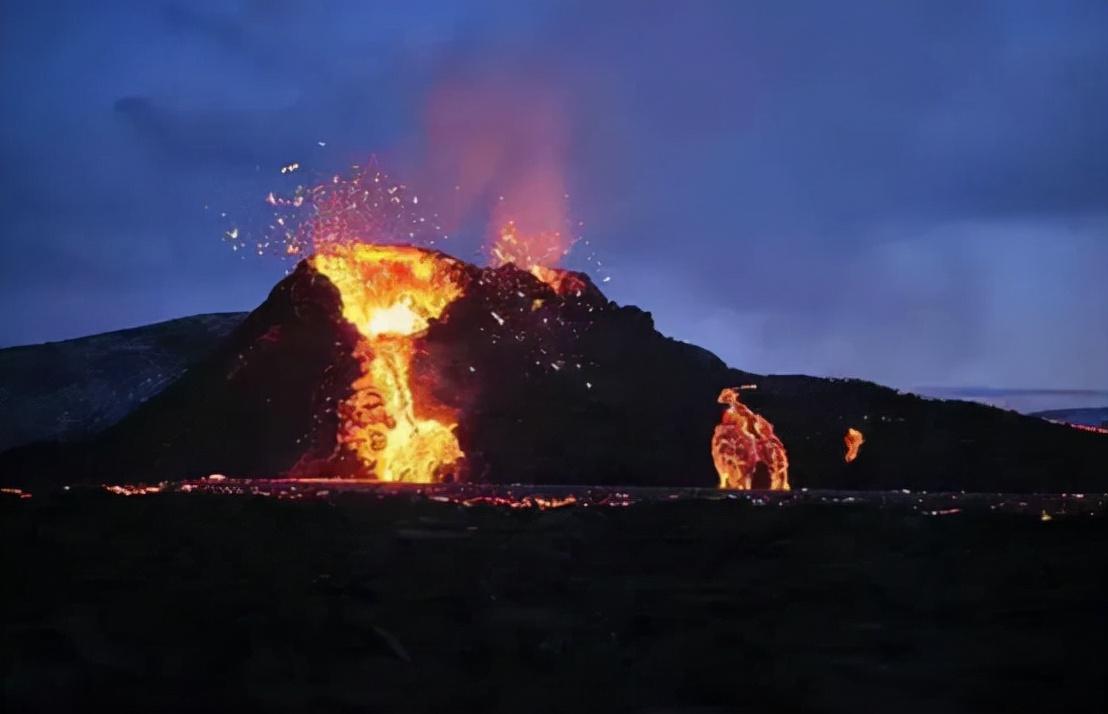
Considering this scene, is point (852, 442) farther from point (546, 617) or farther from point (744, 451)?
point (546, 617)

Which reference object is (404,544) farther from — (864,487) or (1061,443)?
(1061,443)

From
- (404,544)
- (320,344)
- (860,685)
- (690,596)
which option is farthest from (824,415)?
(860,685)

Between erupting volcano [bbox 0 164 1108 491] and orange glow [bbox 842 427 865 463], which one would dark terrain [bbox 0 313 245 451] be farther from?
orange glow [bbox 842 427 865 463]

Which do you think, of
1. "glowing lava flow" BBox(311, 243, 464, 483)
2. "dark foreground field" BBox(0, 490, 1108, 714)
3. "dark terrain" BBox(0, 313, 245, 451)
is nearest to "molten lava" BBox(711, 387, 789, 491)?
"glowing lava flow" BBox(311, 243, 464, 483)

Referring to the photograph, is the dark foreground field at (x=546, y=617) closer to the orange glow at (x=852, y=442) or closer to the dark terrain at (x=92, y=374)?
the orange glow at (x=852, y=442)

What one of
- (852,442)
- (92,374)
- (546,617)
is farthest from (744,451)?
(92,374)

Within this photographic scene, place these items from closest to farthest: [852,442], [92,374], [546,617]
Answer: [546,617] → [852,442] → [92,374]

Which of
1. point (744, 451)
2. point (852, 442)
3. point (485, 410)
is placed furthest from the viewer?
point (852, 442)
